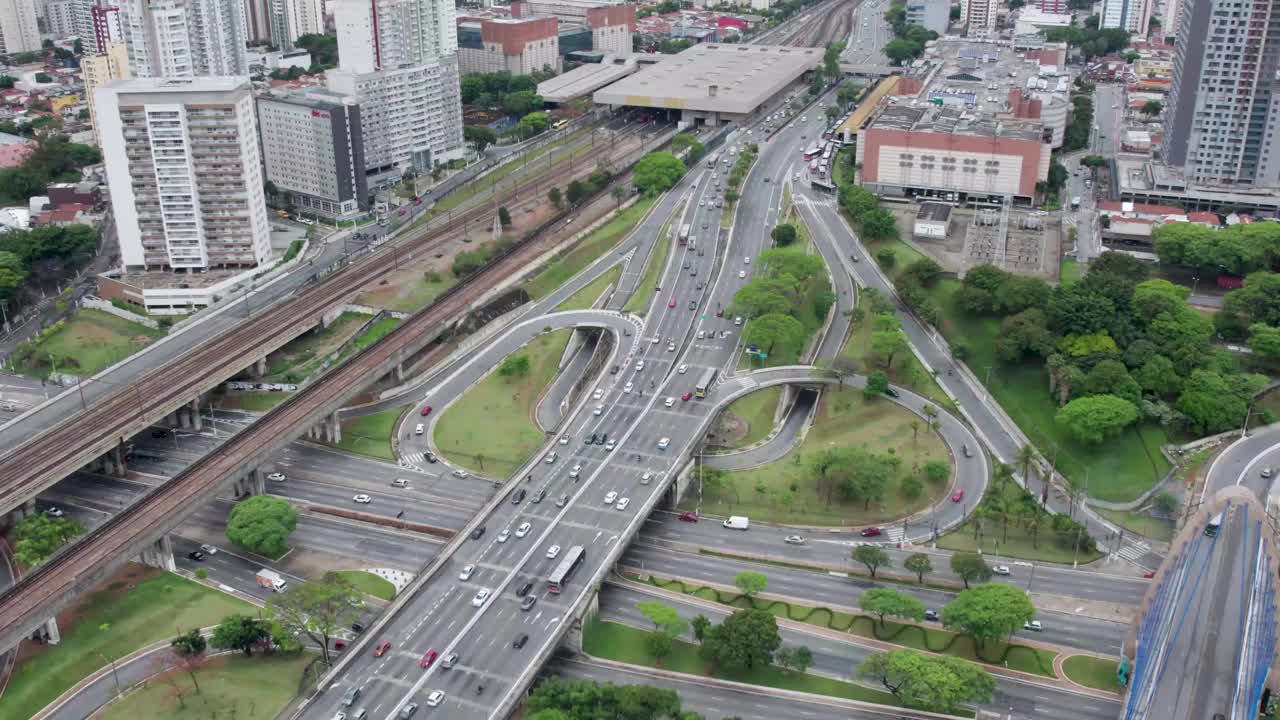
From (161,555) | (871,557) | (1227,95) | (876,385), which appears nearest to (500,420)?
(161,555)

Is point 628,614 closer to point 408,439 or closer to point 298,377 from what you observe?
point 408,439

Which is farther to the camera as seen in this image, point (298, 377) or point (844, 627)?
point (298, 377)

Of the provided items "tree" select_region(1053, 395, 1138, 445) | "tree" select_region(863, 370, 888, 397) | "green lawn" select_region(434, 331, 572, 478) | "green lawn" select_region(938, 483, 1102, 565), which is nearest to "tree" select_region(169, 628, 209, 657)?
"green lawn" select_region(434, 331, 572, 478)

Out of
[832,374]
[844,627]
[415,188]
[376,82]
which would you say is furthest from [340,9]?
[844,627]

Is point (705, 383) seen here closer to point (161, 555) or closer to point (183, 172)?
point (161, 555)

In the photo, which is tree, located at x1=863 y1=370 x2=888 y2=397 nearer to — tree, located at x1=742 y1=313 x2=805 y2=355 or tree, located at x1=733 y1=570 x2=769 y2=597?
tree, located at x1=742 y1=313 x2=805 y2=355

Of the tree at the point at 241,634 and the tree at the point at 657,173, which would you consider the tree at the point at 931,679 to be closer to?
the tree at the point at 241,634
